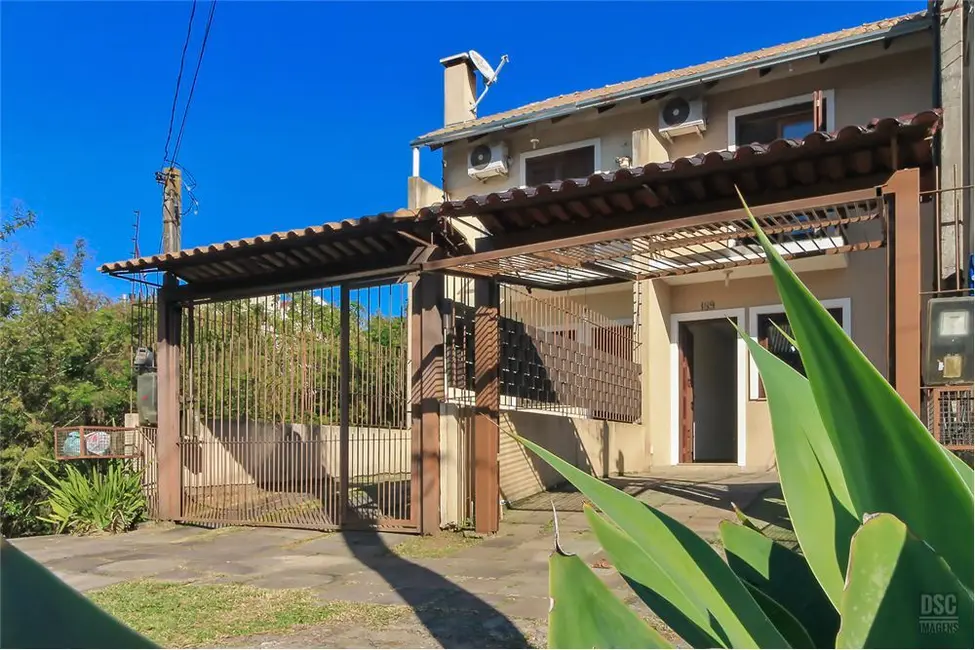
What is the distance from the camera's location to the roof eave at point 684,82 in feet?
28.8

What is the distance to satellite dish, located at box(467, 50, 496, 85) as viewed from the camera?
13.4m

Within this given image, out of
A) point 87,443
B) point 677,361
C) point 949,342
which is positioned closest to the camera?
point 949,342

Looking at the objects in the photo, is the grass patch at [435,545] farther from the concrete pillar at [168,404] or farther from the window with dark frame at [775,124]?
the window with dark frame at [775,124]

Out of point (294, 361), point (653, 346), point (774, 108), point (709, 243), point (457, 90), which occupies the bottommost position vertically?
point (294, 361)

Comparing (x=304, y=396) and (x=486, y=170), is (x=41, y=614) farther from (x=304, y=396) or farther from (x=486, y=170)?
(x=486, y=170)

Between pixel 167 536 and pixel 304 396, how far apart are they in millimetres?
2128

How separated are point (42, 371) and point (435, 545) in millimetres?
7503

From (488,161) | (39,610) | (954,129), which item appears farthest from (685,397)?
(39,610)

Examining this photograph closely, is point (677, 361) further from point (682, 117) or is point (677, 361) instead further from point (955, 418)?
point (955, 418)

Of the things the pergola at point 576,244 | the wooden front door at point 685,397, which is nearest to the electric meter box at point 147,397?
the pergola at point 576,244

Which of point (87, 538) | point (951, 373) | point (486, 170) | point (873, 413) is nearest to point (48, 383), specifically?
point (87, 538)

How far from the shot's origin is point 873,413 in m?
0.86

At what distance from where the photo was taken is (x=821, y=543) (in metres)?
1.08

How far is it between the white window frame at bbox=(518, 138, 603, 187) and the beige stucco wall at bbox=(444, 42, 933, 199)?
1.9 inches
